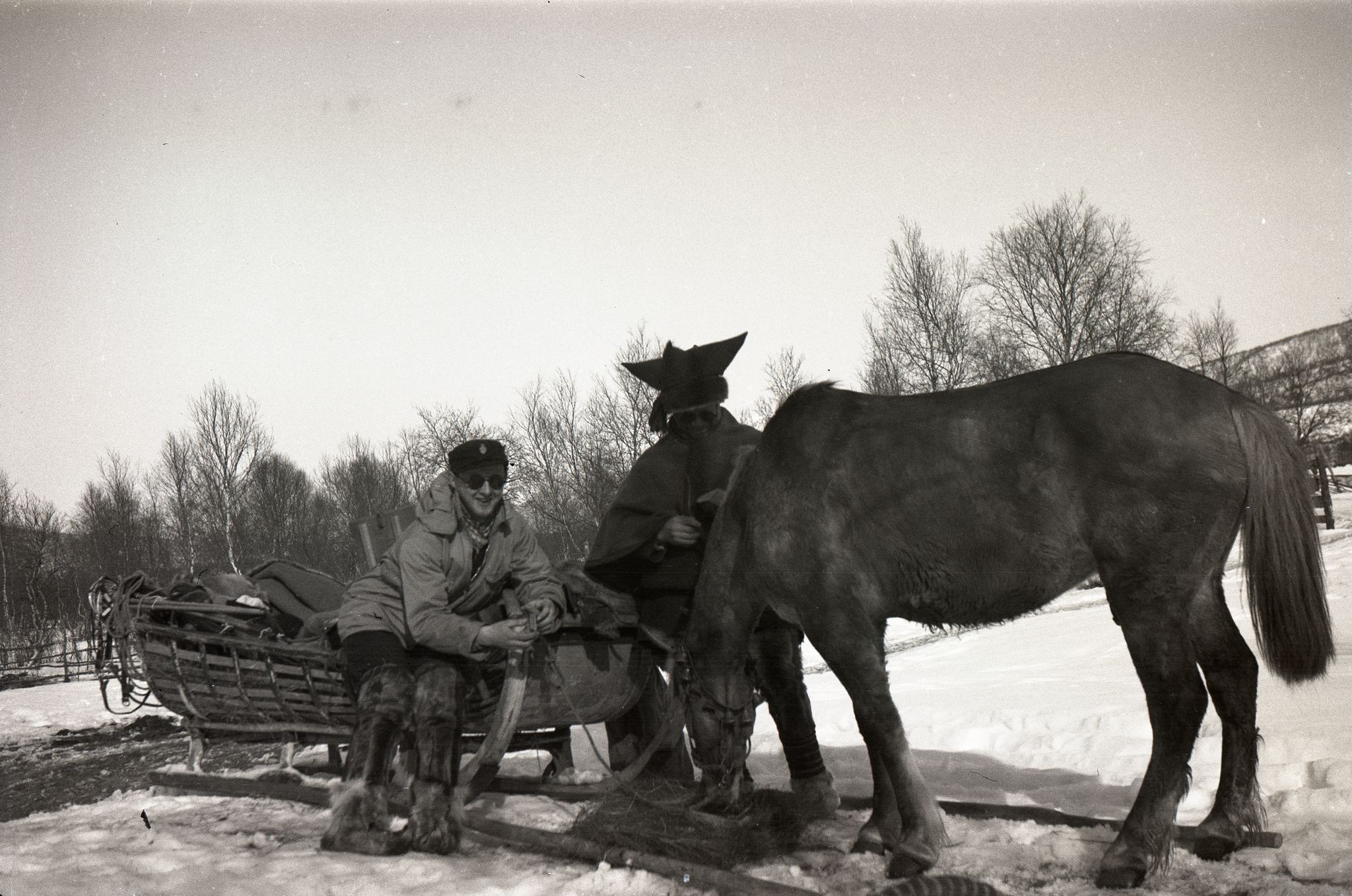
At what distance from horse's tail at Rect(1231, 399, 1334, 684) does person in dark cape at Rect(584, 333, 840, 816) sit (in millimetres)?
1996

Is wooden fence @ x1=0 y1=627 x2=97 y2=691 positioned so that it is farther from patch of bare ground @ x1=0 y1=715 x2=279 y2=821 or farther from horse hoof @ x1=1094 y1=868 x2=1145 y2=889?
horse hoof @ x1=1094 y1=868 x2=1145 y2=889

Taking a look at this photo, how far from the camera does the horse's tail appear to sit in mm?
3748

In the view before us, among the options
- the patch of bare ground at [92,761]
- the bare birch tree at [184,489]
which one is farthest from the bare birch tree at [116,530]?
the patch of bare ground at [92,761]

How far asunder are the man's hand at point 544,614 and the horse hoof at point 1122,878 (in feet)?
8.53

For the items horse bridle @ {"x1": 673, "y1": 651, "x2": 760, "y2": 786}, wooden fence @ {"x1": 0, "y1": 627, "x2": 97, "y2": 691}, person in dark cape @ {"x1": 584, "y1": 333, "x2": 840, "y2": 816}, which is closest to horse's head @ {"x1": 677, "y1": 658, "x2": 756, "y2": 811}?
horse bridle @ {"x1": 673, "y1": 651, "x2": 760, "y2": 786}

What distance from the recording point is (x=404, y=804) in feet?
16.8

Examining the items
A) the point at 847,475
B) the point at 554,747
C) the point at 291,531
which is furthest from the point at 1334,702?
the point at 291,531

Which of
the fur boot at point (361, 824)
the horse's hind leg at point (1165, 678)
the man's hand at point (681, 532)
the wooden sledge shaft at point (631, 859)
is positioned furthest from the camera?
the man's hand at point (681, 532)

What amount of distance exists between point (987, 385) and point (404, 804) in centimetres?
347

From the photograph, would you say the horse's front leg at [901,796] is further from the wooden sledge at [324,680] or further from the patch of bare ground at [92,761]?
the patch of bare ground at [92,761]

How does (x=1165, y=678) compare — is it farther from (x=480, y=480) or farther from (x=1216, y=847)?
(x=480, y=480)

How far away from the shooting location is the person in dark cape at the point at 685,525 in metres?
4.98

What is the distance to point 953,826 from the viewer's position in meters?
4.29

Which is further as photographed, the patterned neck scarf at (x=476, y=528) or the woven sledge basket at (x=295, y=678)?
the woven sledge basket at (x=295, y=678)
